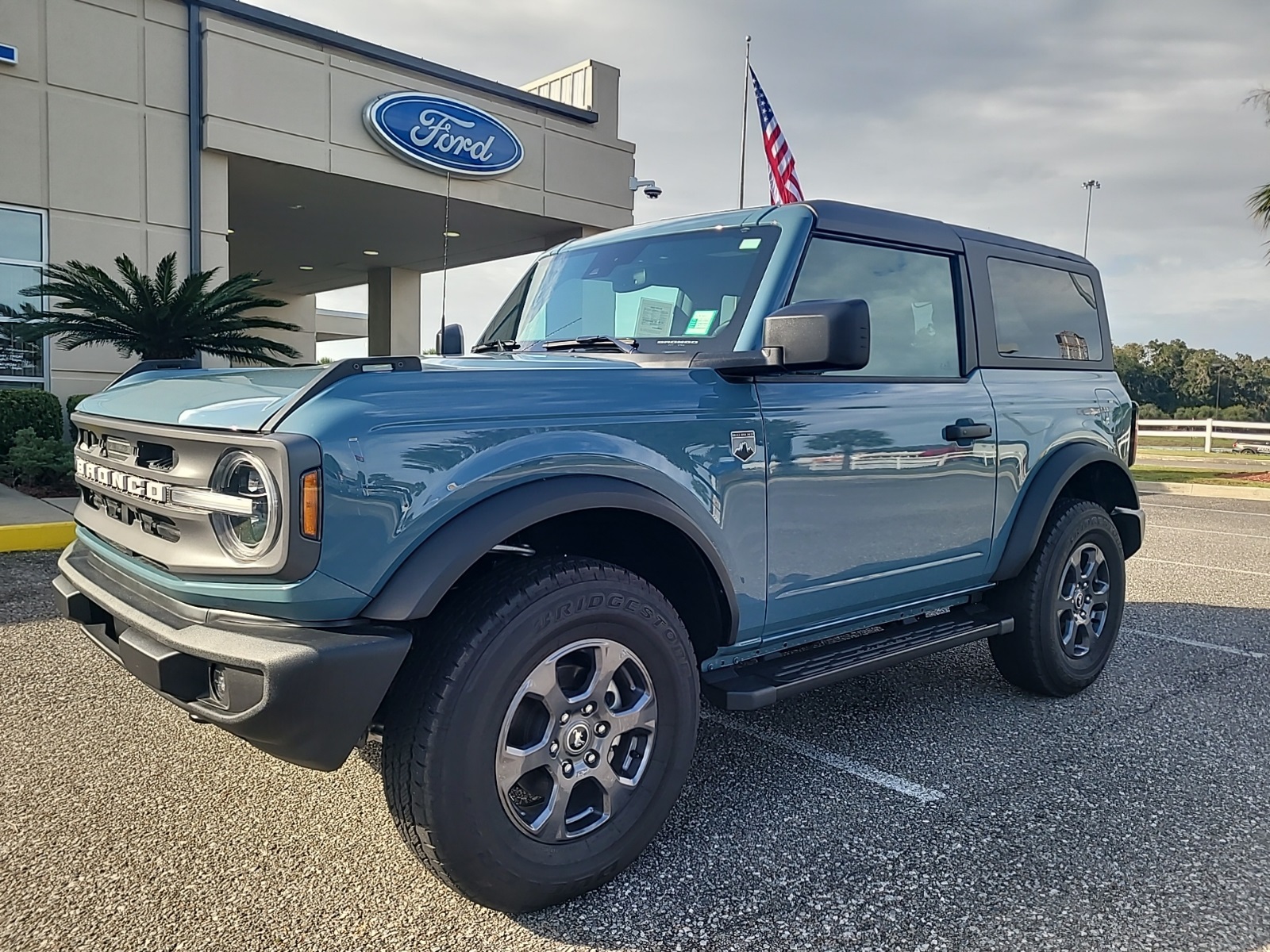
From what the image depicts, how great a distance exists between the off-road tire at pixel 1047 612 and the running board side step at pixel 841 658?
4.8 inches

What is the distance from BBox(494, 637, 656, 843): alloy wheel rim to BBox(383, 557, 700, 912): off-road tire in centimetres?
3

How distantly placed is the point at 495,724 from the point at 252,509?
2.48 feet

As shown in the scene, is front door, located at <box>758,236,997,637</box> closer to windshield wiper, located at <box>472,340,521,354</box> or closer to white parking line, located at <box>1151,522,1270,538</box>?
windshield wiper, located at <box>472,340,521,354</box>

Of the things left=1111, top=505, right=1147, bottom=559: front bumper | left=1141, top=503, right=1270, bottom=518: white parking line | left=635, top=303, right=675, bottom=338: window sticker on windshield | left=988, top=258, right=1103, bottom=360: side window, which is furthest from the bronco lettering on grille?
left=1141, top=503, right=1270, bottom=518: white parking line

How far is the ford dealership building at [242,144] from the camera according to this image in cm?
1153

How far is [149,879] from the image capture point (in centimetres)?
252

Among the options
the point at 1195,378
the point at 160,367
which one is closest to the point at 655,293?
the point at 160,367

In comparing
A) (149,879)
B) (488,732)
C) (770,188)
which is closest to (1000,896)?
(488,732)

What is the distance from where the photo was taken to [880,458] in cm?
337

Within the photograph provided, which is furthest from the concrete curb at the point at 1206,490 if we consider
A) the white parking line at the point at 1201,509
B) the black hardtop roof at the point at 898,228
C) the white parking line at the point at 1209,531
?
the black hardtop roof at the point at 898,228

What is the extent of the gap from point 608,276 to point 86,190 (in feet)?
35.6

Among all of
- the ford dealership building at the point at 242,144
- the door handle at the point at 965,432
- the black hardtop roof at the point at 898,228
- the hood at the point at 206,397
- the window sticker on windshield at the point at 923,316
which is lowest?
the door handle at the point at 965,432

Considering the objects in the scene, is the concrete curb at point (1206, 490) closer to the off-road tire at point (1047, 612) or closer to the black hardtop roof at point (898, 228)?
the off-road tire at point (1047, 612)

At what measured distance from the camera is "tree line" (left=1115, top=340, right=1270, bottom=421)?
75.4 metres
